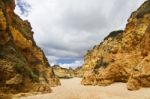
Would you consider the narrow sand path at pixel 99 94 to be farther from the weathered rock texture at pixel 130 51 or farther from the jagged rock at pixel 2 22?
the jagged rock at pixel 2 22

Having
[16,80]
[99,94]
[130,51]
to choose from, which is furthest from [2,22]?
[130,51]

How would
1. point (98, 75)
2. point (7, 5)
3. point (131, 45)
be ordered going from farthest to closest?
point (98, 75), point (131, 45), point (7, 5)

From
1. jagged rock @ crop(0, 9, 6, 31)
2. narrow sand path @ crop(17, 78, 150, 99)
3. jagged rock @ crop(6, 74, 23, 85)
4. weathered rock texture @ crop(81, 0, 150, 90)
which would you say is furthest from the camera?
weathered rock texture @ crop(81, 0, 150, 90)

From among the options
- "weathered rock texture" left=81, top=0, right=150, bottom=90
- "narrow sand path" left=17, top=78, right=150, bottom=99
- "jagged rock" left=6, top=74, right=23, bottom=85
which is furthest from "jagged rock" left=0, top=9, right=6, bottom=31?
"weathered rock texture" left=81, top=0, right=150, bottom=90

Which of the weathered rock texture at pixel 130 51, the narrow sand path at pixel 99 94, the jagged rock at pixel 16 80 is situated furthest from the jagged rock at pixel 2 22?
the weathered rock texture at pixel 130 51

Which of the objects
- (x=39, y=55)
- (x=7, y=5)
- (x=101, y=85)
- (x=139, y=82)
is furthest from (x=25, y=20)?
(x=139, y=82)

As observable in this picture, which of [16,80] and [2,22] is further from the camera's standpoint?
[2,22]

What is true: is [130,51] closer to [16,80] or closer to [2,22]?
[2,22]

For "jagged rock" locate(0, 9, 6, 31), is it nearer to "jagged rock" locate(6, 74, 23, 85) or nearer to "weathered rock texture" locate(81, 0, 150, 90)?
"jagged rock" locate(6, 74, 23, 85)

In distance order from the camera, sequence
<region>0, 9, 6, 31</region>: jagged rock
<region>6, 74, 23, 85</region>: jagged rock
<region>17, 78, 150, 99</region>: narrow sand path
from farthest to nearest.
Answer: <region>0, 9, 6, 31</region>: jagged rock
<region>6, 74, 23, 85</region>: jagged rock
<region>17, 78, 150, 99</region>: narrow sand path

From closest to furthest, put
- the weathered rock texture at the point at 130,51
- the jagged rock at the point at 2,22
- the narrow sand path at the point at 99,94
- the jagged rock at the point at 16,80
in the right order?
the narrow sand path at the point at 99,94 < the jagged rock at the point at 16,80 < the jagged rock at the point at 2,22 < the weathered rock texture at the point at 130,51

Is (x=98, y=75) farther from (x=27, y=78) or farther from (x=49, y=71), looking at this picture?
(x=27, y=78)

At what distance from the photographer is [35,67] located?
51469 mm

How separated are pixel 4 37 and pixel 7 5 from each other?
955 cm
